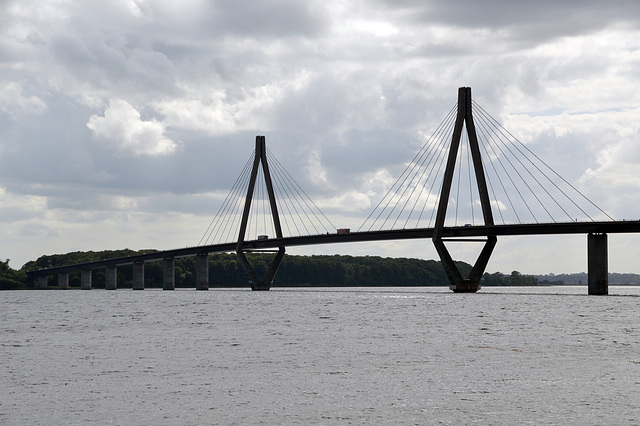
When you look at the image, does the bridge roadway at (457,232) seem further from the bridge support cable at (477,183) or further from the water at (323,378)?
the water at (323,378)

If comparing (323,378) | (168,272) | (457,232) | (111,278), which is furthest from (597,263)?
(111,278)

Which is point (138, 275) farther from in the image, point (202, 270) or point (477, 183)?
point (477, 183)

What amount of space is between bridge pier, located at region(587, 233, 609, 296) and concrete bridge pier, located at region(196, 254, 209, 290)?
259ft

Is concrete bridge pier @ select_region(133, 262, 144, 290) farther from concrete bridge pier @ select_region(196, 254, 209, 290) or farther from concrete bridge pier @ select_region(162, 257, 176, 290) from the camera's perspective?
concrete bridge pier @ select_region(196, 254, 209, 290)

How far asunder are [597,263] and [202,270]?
84.4 meters

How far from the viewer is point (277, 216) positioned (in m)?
127

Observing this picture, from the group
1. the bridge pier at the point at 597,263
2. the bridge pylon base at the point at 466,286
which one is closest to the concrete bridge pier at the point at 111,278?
the bridge pylon base at the point at 466,286

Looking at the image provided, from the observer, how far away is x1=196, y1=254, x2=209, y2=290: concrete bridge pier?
15848 centimetres

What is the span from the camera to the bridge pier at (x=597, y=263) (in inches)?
3780

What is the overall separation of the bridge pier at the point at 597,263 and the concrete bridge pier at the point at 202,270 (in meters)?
78.8

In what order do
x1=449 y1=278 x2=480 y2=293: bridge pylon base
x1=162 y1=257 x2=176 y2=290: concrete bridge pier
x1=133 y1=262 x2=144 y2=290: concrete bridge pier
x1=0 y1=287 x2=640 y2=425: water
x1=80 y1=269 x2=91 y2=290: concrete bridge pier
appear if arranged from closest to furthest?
x1=0 y1=287 x2=640 y2=425: water
x1=449 y1=278 x2=480 y2=293: bridge pylon base
x1=162 y1=257 x2=176 y2=290: concrete bridge pier
x1=133 y1=262 x2=144 y2=290: concrete bridge pier
x1=80 y1=269 x2=91 y2=290: concrete bridge pier

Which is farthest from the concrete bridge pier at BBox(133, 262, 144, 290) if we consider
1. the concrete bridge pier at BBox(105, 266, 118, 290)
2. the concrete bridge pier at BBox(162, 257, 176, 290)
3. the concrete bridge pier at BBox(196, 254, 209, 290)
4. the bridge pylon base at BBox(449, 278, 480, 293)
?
the bridge pylon base at BBox(449, 278, 480, 293)

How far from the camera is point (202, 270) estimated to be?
161 m

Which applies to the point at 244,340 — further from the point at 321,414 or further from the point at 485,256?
the point at 485,256
